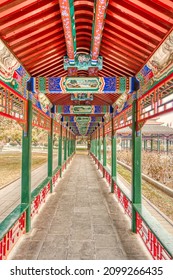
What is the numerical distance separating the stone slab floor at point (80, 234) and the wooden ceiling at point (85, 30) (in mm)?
3929

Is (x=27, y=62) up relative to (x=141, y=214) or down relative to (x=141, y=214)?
up

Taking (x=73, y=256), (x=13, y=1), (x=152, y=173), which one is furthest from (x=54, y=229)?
(x=152, y=173)

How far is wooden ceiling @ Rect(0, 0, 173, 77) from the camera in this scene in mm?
2402

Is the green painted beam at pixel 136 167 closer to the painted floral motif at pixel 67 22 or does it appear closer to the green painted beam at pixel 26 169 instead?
the painted floral motif at pixel 67 22

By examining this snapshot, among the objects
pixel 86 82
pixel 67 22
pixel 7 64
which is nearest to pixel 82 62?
pixel 86 82

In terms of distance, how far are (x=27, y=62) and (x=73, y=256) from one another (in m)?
4.07

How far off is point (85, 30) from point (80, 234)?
14.7 feet

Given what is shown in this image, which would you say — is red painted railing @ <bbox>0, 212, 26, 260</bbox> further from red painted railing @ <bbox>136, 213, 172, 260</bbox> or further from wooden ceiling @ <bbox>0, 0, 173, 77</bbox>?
wooden ceiling @ <bbox>0, 0, 173, 77</bbox>

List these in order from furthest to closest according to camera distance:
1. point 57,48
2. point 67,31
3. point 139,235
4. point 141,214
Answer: point 139,235, point 141,214, point 57,48, point 67,31

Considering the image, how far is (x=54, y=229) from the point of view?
4.73 meters

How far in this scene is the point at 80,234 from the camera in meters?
4.48

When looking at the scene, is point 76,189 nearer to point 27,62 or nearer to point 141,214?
point 141,214

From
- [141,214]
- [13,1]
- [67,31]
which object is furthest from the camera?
[141,214]

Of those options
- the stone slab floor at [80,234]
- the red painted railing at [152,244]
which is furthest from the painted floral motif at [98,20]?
the stone slab floor at [80,234]
